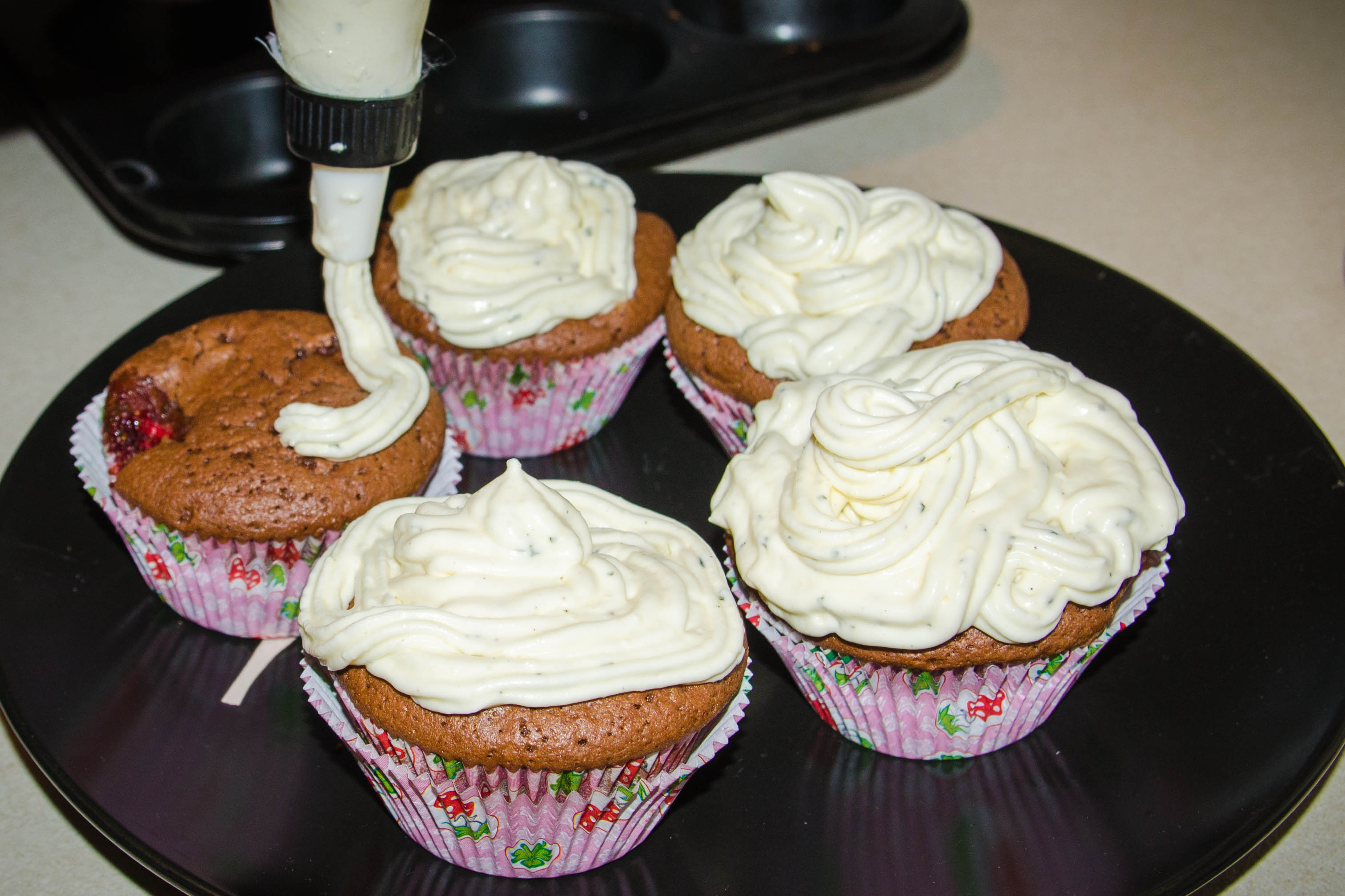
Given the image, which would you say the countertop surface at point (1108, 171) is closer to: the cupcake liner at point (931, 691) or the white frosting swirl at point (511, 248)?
the white frosting swirl at point (511, 248)

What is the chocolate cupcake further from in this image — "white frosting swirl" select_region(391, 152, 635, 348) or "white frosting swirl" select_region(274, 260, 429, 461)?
"white frosting swirl" select_region(391, 152, 635, 348)

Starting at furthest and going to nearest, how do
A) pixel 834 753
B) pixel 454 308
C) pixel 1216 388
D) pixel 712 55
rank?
pixel 712 55 < pixel 1216 388 < pixel 454 308 < pixel 834 753

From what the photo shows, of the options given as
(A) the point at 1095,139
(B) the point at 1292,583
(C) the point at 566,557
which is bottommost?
(A) the point at 1095,139

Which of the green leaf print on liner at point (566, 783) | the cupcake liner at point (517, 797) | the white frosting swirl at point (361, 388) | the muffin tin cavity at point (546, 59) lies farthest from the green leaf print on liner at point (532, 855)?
the muffin tin cavity at point (546, 59)

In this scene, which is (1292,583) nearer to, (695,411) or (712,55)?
(695,411)

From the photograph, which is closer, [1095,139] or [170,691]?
[170,691]

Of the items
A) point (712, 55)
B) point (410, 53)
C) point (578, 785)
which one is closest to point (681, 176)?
point (712, 55)
